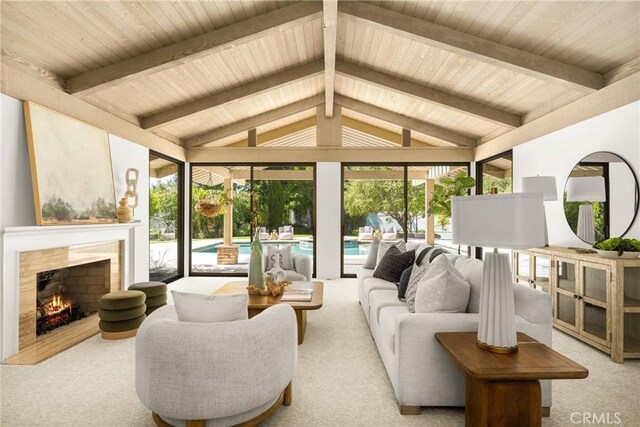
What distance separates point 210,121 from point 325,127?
213 centimetres

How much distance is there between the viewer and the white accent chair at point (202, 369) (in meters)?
1.71

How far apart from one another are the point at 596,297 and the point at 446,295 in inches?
74.1

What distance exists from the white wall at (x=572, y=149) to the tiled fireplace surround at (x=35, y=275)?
17.6ft

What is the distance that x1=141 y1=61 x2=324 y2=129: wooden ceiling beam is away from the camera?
5.38m

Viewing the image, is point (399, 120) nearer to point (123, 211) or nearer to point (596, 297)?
point (596, 297)

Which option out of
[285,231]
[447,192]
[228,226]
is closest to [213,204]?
[228,226]

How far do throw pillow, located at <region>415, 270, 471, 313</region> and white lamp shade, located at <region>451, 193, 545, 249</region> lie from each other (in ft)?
1.88

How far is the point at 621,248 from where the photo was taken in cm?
310

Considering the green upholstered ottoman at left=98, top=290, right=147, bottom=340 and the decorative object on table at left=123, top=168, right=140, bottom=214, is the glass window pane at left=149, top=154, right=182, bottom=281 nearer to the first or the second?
the decorative object on table at left=123, top=168, right=140, bottom=214

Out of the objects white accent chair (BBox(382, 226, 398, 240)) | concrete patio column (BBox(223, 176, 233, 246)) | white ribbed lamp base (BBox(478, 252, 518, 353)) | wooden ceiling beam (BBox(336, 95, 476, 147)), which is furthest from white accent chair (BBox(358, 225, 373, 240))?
white ribbed lamp base (BBox(478, 252, 518, 353))

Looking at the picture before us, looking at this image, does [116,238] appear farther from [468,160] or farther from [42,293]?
[468,160]

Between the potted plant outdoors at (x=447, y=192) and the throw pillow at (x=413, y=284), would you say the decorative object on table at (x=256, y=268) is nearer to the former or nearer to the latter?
the throw pillow at (x=413, y=284)

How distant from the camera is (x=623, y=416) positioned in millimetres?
2227

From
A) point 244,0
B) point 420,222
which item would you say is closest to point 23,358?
point 244,0
